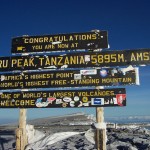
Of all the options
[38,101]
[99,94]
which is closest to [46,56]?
[38,101]

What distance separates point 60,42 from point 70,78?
165 centimetres

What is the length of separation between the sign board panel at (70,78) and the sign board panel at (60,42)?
1.02 metres

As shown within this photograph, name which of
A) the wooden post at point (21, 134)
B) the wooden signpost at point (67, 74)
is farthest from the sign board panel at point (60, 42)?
the wooden post at point (21, 134)

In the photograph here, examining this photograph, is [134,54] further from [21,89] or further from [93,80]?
[21,89]

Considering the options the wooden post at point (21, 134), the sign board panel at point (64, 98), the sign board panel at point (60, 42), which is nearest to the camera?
the sign board panel at point (64, 98)

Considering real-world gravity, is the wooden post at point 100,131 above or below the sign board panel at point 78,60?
below

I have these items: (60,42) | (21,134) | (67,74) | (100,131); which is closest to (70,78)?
(67,74)

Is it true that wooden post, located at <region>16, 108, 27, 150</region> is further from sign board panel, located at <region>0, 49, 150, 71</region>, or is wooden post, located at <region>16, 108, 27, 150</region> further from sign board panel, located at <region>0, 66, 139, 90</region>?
sign board panel, located at <region>0, 49, 150, 71</region>

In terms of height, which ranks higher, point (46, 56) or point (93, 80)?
point (46, 56)

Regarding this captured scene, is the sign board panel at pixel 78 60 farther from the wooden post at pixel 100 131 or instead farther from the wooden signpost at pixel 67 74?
the wooden post at pixel 100 131

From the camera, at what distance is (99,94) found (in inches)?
473

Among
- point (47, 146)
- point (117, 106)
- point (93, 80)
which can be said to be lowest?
point (47, 146)

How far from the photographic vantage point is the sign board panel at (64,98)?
11.9 meters

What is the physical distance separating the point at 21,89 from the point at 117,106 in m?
4.20
